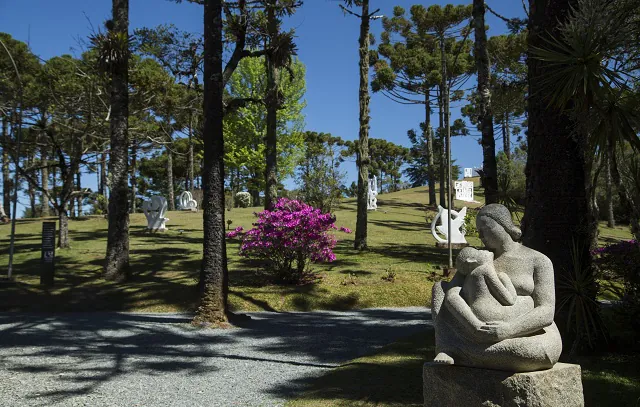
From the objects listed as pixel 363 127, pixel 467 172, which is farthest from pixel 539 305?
pixel 467 172

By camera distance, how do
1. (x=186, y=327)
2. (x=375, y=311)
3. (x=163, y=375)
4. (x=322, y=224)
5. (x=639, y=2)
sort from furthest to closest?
1. (x=322, y=224)
2. (x=375, y=311)
3. (x=186, y=327)
4. (x=163, y=375)
5. (x=639, y=2)

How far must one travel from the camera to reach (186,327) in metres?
9.02

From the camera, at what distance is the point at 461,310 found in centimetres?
322

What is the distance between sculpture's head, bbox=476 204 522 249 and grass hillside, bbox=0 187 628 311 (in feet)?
26.4

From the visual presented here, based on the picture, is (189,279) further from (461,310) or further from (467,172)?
(467,172)

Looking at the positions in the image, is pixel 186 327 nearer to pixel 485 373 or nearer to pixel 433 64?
pixel 485 373

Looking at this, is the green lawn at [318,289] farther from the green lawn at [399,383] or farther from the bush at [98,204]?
the bush at [98,204]

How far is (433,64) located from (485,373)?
99.4 feet

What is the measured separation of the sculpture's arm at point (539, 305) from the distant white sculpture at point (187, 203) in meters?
31.9

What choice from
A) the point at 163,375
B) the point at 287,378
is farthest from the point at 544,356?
the point at 163,375

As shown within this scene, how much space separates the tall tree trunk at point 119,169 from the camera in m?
12.7

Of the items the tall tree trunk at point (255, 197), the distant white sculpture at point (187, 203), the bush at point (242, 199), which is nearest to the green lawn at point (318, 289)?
the distant white sculpture at point (187, 203)

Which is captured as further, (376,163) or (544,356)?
(376,163)

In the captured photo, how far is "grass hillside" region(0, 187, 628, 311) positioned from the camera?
11172mm
